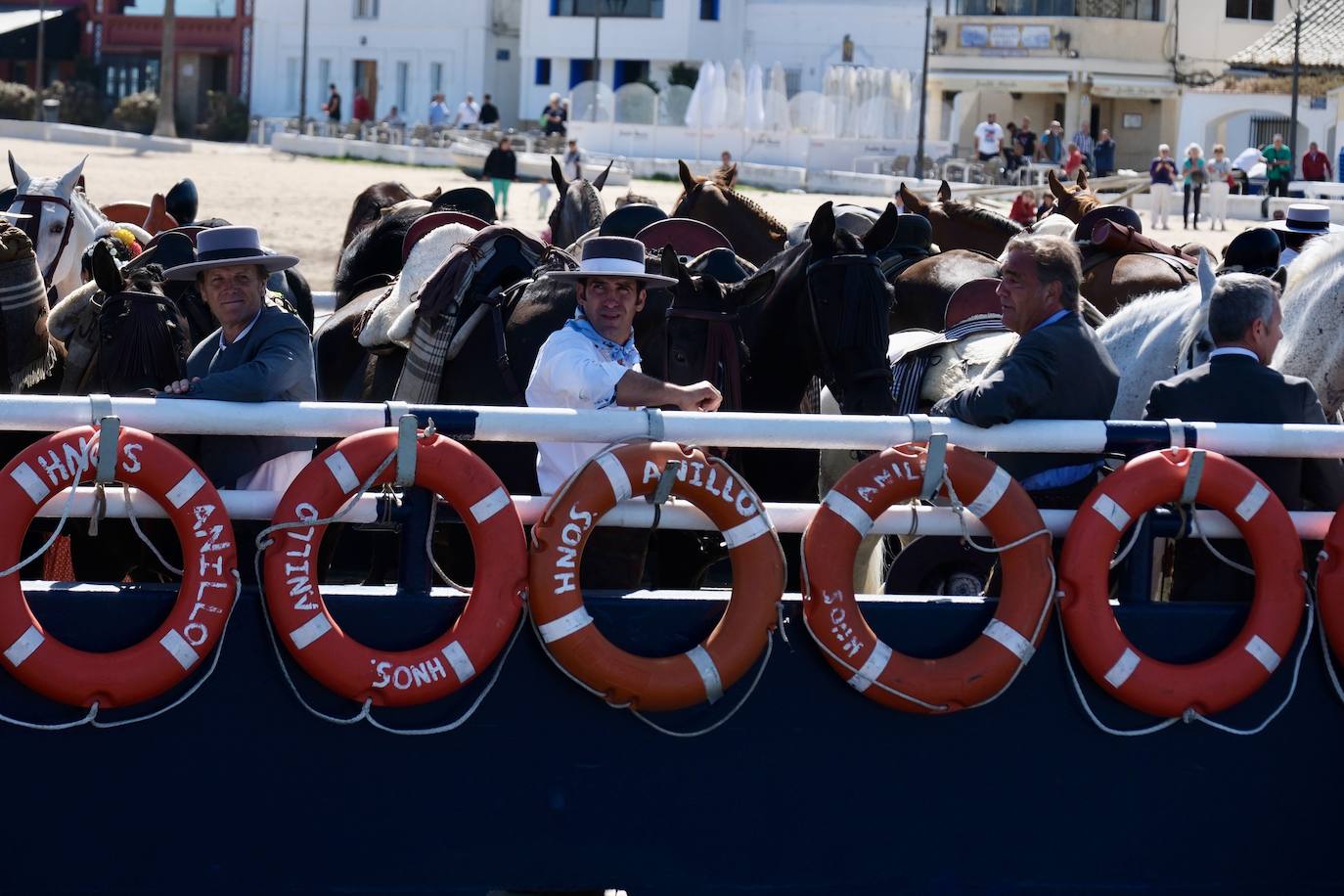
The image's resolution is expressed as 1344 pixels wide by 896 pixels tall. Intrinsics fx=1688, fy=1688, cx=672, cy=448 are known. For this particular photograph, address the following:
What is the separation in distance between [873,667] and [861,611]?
0.55 feet

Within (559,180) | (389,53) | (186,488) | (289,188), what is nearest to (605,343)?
(186,488)

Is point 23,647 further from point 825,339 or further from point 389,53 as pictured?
point 389,53

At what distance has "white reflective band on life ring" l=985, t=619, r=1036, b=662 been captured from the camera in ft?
14.4

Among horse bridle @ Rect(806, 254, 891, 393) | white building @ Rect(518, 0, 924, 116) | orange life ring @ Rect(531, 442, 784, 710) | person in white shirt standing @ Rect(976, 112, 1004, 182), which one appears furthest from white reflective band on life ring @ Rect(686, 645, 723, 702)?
white building @ Rect(518, 0, 924, 116)

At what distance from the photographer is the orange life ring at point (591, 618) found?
13.9ft

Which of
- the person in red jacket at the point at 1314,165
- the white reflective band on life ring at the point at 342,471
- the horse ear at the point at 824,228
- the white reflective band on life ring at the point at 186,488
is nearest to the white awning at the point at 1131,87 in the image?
the person in red jacket at the point at 1314,165

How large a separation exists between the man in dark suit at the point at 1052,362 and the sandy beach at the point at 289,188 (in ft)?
54.4

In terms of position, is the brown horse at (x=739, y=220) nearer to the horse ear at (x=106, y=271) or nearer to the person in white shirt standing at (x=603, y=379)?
the horse ear at (x=106, y=271)

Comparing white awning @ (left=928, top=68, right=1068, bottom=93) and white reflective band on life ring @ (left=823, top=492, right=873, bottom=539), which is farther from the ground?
white awning @ (left=928, top=68, right=1068, bottom=93)

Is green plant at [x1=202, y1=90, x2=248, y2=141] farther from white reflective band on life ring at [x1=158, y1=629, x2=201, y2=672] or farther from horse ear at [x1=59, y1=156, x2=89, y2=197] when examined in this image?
white reflective band on life ring at [x1=158, y1=629, x2=201, y2=672]

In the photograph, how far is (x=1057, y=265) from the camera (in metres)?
4.93

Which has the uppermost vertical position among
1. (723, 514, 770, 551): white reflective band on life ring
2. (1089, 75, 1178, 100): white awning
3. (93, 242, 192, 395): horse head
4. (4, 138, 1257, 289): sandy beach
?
(1089, 75, 1178, 100): white awning

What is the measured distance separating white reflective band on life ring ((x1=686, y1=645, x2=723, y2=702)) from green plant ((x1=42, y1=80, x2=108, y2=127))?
184ft

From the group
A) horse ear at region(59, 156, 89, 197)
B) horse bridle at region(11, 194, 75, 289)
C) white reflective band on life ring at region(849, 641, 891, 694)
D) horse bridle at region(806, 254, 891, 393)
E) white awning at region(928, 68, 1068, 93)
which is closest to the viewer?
white reflective band on life ring at region(849, 641, 891, 694)
